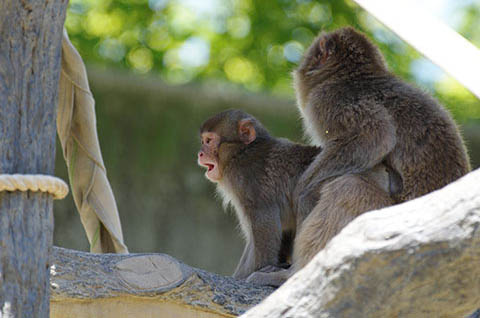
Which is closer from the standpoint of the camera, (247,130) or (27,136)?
(27,136)

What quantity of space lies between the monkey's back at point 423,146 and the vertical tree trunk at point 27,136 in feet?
6.44

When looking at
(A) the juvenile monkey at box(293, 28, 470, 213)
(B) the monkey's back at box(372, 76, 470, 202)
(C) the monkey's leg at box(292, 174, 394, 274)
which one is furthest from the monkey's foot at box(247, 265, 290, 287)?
(B) the monkey's back at box(372, 76, 470, 202)

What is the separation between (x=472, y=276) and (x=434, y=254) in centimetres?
14

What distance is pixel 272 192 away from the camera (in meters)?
4.57

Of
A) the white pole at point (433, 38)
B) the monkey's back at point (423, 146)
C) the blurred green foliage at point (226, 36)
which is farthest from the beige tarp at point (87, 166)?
the blurred green foliage at point (226, 36)

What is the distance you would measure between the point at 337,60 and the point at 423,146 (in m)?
0.82

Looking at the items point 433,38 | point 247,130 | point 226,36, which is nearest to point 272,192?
point 247,130

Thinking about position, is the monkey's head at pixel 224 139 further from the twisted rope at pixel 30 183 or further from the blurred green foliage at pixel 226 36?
the blurred green foliage at pixel 226 36

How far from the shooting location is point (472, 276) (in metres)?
2.20

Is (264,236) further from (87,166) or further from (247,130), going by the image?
(87,166)

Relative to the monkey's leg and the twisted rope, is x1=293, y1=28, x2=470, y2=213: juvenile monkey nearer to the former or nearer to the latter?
the monkey's leg

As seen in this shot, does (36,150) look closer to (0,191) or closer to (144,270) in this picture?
(0,191)

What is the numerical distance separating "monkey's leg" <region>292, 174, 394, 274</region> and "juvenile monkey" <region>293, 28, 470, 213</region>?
0.50ft

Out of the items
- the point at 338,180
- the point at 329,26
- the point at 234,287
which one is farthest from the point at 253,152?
the point at 329,26
